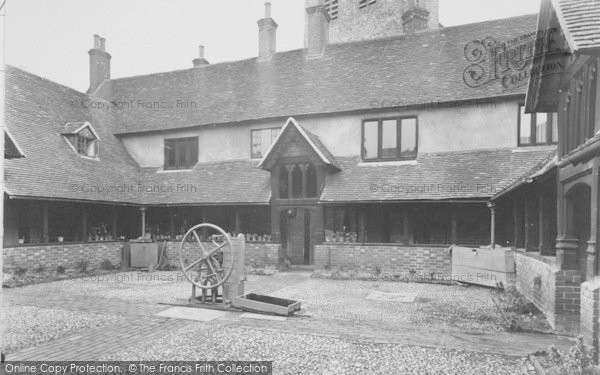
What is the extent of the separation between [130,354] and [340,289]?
289 inches

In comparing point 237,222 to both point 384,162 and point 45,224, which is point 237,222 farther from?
point 45,224

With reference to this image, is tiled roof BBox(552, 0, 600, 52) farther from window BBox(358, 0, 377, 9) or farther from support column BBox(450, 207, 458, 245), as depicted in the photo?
window BBox(358, 0, 377, 9)

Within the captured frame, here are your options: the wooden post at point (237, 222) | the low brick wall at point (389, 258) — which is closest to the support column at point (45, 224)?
the wooden post at point (237, 222)

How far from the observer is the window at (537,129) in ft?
50.4

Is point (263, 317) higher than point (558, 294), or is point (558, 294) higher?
point (558, 294)

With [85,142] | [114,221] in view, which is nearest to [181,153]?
[85,142]

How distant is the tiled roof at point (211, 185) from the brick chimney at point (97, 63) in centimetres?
774

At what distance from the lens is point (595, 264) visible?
6578 mm

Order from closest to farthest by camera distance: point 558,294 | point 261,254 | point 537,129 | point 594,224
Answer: point 594,224
point 558,294
point 537,129
point 261,254

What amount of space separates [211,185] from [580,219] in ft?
45.3

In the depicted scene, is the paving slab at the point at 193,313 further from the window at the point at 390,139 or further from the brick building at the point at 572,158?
the window at the point at 390,139

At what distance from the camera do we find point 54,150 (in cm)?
1688

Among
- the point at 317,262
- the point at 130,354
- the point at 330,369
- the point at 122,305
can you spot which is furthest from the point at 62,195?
the point at 330,369

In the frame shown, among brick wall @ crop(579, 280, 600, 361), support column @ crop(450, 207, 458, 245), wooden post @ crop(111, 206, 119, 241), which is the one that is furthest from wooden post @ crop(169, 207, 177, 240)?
brick wall @ crop(579, 280, 600, 361)
